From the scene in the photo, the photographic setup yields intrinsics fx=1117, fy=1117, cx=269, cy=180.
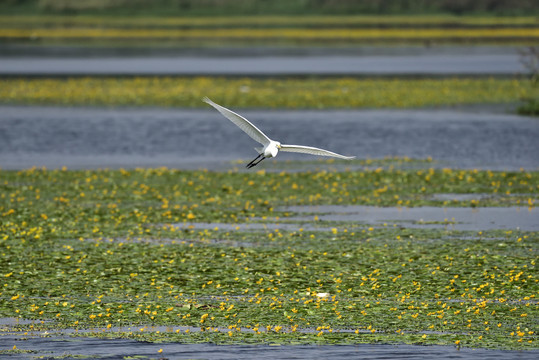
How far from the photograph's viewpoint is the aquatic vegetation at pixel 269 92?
204 feet

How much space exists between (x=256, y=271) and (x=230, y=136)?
2798cm

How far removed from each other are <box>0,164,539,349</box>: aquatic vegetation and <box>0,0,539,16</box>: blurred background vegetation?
145 meters

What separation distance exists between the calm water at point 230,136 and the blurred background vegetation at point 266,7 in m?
118

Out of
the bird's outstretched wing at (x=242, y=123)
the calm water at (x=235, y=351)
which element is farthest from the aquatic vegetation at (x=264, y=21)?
the calm water at (x=235, y=351)

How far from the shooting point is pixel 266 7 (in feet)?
597

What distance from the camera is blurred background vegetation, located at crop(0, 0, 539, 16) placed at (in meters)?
173

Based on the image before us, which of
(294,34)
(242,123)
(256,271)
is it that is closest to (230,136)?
(256,271)

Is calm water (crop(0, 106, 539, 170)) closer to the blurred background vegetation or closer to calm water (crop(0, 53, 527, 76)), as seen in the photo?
calm water (crop(0, 53, 527, 76))

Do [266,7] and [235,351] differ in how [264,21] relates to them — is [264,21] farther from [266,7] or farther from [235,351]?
[235,351]

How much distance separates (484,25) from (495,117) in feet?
351

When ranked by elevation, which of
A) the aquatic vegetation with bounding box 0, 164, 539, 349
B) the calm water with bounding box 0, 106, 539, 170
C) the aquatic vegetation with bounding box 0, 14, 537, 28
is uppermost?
the aquatic vegetation with bounding box 0, 14, 537, 28

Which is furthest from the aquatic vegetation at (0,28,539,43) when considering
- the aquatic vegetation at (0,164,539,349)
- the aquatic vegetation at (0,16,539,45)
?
the aquatic vegetation at (0,164,539,349)

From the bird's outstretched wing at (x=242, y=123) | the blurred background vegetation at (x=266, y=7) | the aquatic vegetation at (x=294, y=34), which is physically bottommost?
the bird's outstretched wing at (x=242, y=123)

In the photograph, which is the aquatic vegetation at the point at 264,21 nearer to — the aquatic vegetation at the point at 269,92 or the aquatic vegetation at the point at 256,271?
the aquatic vegetation at the point at 269,92
